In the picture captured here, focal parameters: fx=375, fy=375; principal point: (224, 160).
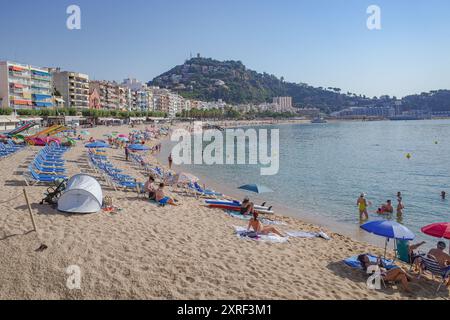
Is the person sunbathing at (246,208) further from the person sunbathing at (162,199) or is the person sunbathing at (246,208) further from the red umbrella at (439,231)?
the red umbrella at (439,231)

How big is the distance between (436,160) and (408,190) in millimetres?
18352

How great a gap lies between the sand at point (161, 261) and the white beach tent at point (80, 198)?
0.22 m

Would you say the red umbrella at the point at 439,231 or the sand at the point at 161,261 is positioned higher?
the red umbrella at the point at 439,231

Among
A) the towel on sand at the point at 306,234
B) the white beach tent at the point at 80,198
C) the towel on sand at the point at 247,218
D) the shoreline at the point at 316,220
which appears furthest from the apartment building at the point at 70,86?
the towel on sand at the point at 306,234

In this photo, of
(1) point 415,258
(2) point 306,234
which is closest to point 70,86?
(2) point 306,234

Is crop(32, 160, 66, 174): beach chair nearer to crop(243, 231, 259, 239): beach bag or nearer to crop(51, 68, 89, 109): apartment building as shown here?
crop(243, 231, 259, 239): beach bag

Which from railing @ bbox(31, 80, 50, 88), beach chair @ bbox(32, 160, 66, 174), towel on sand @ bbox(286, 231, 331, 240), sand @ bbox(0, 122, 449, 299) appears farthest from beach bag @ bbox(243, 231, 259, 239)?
railing @ bbox(31, 80, 50, 88)

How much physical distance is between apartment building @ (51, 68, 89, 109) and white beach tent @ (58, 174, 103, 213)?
79198mm

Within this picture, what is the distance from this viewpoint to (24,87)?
6419cm

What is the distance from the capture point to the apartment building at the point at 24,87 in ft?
198

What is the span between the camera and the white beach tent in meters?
9.31
